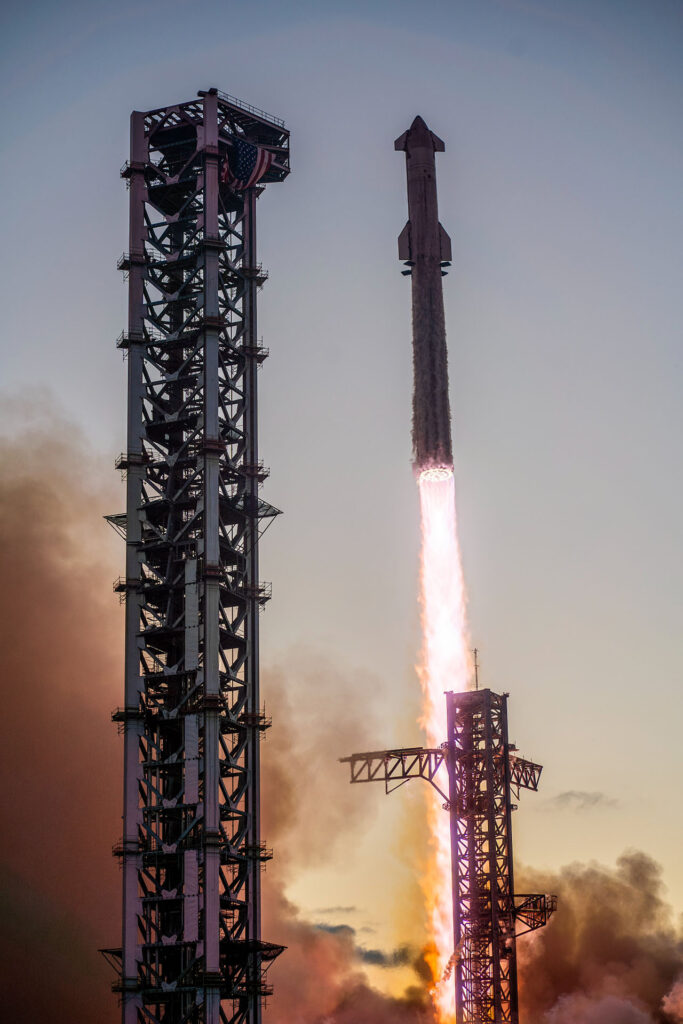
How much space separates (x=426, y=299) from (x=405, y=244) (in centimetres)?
452

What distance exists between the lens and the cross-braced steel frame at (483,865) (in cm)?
11719

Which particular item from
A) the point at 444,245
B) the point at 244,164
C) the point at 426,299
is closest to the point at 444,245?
the point at 444,245

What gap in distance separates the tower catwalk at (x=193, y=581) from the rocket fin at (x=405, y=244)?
15.9 metres

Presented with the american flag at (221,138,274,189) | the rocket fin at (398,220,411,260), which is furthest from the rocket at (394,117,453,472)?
the american flag at (221,138,274,189)

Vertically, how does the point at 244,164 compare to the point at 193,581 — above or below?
above

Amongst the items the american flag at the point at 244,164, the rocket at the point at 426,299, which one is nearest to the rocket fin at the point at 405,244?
the rocket at the point at 426,299

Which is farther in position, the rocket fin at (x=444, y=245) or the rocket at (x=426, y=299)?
the rocket fin at (x=444, y=245)

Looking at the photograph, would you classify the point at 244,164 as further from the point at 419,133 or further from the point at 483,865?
the point at 483,865

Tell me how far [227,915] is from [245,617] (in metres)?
21.9

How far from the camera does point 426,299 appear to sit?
12381 centimetres

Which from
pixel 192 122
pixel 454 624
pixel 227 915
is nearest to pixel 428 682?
pixel 454 624

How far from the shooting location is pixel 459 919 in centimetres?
11769

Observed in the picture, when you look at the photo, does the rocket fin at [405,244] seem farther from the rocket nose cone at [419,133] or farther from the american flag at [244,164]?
the american flag at [244,164]

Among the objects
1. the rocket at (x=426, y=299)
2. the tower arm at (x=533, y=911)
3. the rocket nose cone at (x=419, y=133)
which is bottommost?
the tower arm at (x=533, y=911)
